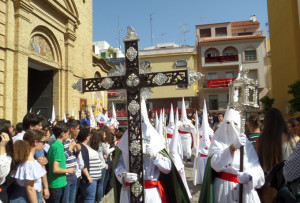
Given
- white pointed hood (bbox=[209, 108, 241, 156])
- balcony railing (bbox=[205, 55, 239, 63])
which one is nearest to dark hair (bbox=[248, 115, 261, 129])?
white pointed hood (bbox=[209, 108, 241, 156])

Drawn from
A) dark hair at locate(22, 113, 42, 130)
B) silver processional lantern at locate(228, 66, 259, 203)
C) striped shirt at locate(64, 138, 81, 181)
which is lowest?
striped shirt at locate(64, 138, 81, 181)

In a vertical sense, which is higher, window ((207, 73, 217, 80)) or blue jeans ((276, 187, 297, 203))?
window ((207, 73, 217, 80))

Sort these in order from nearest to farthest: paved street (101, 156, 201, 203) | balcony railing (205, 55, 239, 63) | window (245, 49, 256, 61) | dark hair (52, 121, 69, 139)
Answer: dark hair (52, 121, 69, 139), paved street (101, 156, 201, 203), balcony railing (205, 55, 239, 63), window (245, 49, 256, 61)

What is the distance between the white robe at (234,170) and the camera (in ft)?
10.1

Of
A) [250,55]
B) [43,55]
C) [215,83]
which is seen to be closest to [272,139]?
[43,55]

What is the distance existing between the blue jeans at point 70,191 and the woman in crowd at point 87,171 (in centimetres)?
30

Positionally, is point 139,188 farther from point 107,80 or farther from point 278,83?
point 278,83

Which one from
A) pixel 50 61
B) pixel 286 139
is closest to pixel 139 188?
pixel 286 139

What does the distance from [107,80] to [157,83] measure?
2.27 ft

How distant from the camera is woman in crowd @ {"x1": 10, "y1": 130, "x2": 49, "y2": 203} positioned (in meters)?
3.12

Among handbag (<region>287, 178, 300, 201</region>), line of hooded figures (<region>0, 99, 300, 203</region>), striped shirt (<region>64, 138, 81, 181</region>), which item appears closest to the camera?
handbag (<region>287, 178, 300, 201</region>)

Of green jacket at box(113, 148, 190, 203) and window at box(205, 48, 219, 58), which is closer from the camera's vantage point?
green jacket at box(113, 148, 190, 203)

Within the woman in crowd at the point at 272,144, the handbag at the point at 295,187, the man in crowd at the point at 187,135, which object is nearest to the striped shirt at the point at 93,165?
the woman in crowd at the point at 272,144

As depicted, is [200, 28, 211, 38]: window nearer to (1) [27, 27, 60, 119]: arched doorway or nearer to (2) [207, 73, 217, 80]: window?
(2) [207, 73, 217, 80]: window
